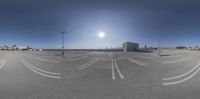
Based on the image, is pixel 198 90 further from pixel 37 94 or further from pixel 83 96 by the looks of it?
pixel 37 94

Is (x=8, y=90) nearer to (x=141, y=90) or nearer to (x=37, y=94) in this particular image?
(x=37, y=94)

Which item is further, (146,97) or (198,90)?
(198,90)

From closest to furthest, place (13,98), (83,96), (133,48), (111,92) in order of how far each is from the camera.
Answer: (13,98), (83,96), (111,92), (133,48)

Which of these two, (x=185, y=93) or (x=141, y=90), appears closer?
(x=185, y=93)

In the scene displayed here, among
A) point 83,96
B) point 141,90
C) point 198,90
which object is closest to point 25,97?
point 83,96

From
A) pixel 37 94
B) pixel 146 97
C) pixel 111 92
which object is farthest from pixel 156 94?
pixel 37 94

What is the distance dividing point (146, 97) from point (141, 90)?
1.15 metres

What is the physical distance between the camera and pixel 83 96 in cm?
697

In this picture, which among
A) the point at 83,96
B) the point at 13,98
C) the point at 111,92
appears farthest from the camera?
the point at 111,92

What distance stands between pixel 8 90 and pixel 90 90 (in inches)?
150

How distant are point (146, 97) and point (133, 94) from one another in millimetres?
644

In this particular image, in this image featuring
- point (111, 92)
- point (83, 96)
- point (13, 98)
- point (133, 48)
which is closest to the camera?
point (13, 98)

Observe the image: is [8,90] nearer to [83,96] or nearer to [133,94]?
[83,96]

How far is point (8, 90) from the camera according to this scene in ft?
25.8
